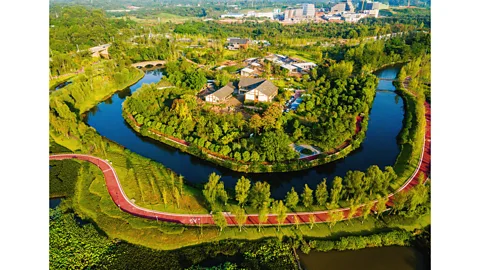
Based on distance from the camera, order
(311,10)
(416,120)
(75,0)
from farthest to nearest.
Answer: (75,0) < (311,10) < (416,120)

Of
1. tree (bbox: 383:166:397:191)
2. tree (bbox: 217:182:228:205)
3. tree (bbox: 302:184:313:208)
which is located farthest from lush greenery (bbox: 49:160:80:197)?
tree (bbox: 383:166:397:191)

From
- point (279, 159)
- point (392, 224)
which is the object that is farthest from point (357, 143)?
point (392, 224)

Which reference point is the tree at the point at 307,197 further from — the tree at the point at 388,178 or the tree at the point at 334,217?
the tree at the point at 388,178

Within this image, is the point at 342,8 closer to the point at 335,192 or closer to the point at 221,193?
the point at 335,192

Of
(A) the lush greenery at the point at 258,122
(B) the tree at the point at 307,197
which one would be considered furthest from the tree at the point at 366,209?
(A) the lush greenery at the point at 258,122

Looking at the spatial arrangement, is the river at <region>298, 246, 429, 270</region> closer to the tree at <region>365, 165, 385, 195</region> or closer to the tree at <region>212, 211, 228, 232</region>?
the tree at <region>365, 165, 385, 195</region>

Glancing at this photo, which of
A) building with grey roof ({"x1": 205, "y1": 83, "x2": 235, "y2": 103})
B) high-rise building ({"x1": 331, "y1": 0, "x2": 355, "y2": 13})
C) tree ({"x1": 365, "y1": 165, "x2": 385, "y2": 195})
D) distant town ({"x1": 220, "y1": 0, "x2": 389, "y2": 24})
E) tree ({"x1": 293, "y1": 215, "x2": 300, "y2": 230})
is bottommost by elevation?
tree ({"x1": 293, "y1": 215, "x2": 300, "y2": 230})

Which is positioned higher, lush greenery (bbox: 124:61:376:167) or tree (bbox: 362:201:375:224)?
lush greenery (bbox: 124:61:376:167)

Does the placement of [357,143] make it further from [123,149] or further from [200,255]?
[123,149]

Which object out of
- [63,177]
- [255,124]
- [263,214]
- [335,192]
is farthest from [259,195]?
[63,177]
